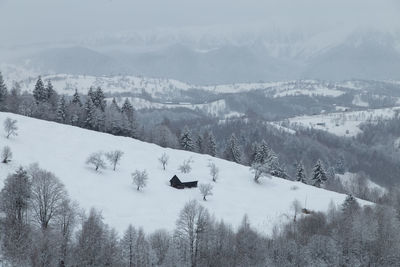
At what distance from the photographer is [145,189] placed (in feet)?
199

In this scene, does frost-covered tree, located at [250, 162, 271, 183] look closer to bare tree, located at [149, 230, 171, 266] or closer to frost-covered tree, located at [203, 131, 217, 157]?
frost-covered tree, located at [203, 131, 217, 157]

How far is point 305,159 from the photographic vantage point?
181 m

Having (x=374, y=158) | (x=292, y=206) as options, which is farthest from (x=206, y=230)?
(x=374, y=158)

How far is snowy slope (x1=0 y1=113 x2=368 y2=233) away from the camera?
51494 millimetres

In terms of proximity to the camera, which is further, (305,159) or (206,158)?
(305,159)

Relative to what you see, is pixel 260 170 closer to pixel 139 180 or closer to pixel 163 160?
pixel 163 160

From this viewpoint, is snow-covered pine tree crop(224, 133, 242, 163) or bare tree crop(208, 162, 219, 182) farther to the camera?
snow-covered pine tree crop(224, 133, 242, 163)

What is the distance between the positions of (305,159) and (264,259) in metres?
146

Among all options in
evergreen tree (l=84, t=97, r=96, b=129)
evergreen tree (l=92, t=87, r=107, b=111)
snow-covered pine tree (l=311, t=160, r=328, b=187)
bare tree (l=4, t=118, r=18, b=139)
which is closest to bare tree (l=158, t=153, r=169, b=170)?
bare tree (l=4, t=118, r=18, b=139)

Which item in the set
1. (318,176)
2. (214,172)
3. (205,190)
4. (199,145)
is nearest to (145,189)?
(205,190)

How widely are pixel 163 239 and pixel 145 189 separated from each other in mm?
19788

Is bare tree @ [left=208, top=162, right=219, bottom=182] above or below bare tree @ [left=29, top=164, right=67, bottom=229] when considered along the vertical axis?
below

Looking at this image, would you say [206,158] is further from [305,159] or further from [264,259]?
[305,159]

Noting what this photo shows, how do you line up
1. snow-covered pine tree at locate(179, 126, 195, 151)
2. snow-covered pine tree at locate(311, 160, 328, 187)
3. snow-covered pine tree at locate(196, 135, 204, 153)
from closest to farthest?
snow-covered pine tree at locate(311, 160, 328, 187)
snow-covered pine tree at locate(179, 126, 195, 151)
snow-covered pine tree at locate(196, 135, 204, 153)
